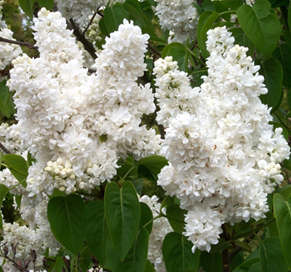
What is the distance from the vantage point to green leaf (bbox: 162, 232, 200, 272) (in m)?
1.51

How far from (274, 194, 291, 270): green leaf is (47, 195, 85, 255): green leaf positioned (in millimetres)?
743

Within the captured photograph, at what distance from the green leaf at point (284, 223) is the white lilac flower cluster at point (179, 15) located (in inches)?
77.3

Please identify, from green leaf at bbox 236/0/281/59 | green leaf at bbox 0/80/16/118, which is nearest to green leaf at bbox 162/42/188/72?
green leaf at bbox 236/0/281/59

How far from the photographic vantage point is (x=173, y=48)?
7.53ft

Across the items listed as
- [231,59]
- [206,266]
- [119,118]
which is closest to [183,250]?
[206,266]

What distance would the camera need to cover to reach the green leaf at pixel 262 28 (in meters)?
1.98

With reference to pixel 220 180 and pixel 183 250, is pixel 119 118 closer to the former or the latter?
pixel 220 180

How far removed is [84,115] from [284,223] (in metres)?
0.84

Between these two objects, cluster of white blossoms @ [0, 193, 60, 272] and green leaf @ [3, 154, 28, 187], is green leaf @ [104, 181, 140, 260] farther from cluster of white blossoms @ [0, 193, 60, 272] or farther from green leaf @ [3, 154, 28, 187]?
cluster of white blossoms @ [0, 193, 60, 272]

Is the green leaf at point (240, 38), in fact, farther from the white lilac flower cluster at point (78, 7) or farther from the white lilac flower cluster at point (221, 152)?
the white lilac flower cluster at point (78, 7)

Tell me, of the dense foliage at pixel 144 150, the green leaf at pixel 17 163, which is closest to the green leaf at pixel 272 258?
the dense foliage at pixel 144 150

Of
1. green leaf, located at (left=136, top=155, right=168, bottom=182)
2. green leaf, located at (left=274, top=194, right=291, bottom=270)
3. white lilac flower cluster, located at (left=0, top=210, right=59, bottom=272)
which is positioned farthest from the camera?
white lilac flower cluster, located at (left=0, top=210, right=59, bottom=272)

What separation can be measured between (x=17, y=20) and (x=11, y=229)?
7342 millimetres

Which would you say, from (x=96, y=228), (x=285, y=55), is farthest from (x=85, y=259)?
(x=285, y=55)
